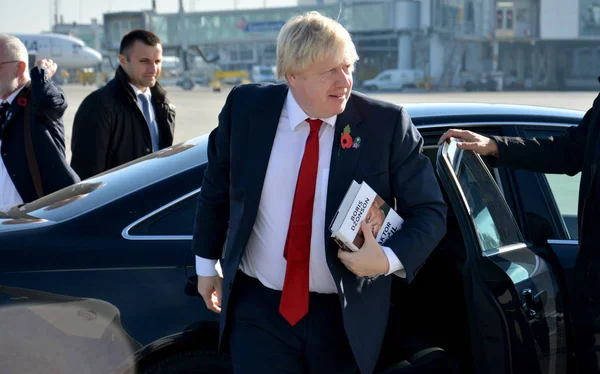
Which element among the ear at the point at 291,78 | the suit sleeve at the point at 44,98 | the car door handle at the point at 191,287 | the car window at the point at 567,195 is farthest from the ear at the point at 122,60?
the ear at the point at 291,78

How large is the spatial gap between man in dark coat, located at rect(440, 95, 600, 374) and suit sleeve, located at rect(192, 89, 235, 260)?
819mm

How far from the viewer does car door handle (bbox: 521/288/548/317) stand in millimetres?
2553

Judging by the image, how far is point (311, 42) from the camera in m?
2.14

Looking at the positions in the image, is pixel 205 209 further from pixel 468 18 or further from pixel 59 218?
pixel 468 18

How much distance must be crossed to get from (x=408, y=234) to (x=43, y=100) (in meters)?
2.90

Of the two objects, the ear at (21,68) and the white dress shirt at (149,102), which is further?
the white dress shirt at (149,102)

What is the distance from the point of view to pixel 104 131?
16.3 ft

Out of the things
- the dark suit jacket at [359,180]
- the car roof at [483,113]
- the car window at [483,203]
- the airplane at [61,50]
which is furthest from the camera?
the airplane at [61,50]

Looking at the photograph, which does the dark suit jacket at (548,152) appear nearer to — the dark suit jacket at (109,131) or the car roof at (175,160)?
the car roof at (175,160)

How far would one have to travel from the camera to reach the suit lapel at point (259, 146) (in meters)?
2.26

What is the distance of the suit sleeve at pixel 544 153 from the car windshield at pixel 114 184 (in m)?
1.12

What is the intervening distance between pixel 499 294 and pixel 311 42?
1003 millimetres

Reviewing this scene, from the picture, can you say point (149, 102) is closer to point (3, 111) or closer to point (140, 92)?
point (140, 92)

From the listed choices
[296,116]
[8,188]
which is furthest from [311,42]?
[8,188]
